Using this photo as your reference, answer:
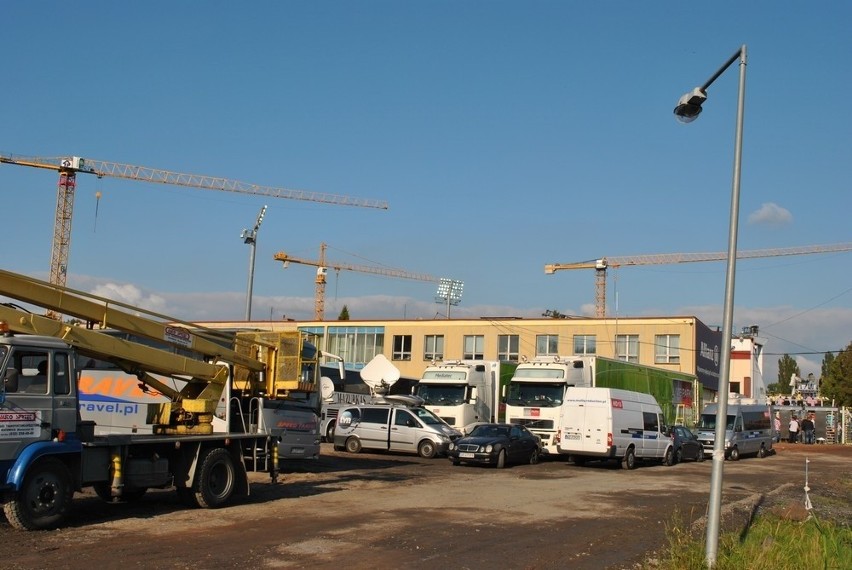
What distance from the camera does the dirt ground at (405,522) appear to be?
10.7m

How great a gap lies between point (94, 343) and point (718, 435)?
927 centimetres

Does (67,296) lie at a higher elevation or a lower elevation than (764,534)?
higher

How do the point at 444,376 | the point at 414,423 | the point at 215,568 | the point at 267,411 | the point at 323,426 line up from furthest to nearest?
the point at 323,426, the point at 444,376, the point at 414,423, the point at 267,411, the point at 215,568

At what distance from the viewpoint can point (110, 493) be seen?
13.3m

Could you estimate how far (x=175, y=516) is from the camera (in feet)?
45.6

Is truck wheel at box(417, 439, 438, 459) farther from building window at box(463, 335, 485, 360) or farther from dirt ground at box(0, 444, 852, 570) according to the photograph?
building window at box(463, 335, 485, 360)

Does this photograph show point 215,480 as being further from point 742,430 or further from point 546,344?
point 546,344

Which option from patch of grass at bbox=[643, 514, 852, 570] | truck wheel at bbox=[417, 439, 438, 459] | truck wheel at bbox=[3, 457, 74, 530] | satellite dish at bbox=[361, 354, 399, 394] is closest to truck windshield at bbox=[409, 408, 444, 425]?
truck wheel at bbox=[417, 439, 438, 459]

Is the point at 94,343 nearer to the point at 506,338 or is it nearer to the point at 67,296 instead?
the point at 67,296

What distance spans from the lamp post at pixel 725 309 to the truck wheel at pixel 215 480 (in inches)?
330

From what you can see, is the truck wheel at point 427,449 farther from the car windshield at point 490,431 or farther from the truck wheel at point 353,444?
the truck wheel at point 353,444

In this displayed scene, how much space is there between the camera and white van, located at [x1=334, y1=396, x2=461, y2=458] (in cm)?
2912

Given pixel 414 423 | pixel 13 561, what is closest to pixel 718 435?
pixel 13 561

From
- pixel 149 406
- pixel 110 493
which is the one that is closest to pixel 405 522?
pixel 110 493
